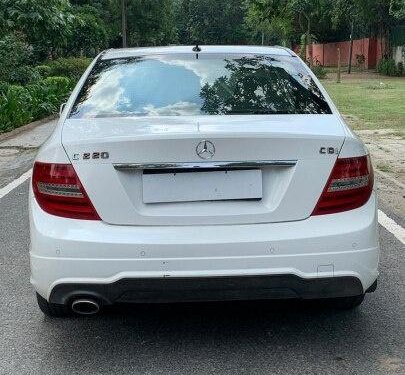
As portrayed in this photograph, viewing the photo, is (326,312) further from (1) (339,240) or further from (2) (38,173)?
(2) (38,173)

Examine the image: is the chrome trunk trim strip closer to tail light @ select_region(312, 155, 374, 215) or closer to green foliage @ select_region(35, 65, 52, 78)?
tail light @ select_region(312, 155, 374, 215)

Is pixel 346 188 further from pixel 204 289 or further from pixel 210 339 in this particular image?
pixel 210 339

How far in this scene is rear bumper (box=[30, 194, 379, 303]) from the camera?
10.3ft

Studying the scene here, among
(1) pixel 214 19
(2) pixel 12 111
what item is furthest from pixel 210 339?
(1) pixel 214 19

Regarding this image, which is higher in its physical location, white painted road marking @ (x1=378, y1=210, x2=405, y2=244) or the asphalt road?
the asphalt road

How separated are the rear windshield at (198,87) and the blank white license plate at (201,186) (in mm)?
628

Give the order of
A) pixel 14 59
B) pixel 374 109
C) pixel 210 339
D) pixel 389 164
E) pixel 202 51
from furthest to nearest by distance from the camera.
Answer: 1. pixel 14 59
2. pixel 374 109
3. pixel 389 164
4. pixel 202 51
5. pixel 210 339

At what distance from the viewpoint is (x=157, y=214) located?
319 cm

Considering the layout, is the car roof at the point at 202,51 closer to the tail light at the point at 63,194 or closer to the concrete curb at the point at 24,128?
the tail light at the point at 63,194

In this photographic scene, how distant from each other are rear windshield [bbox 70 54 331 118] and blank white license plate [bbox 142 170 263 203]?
0.63 m

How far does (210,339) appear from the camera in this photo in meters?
3.72

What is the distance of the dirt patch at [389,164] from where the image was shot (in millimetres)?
7293

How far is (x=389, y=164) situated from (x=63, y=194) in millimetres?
7052

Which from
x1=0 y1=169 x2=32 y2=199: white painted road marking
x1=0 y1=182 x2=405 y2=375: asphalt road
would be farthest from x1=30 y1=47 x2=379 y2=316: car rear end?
x1=0 y1=169 x2=32 y2=199: white painted road marking
